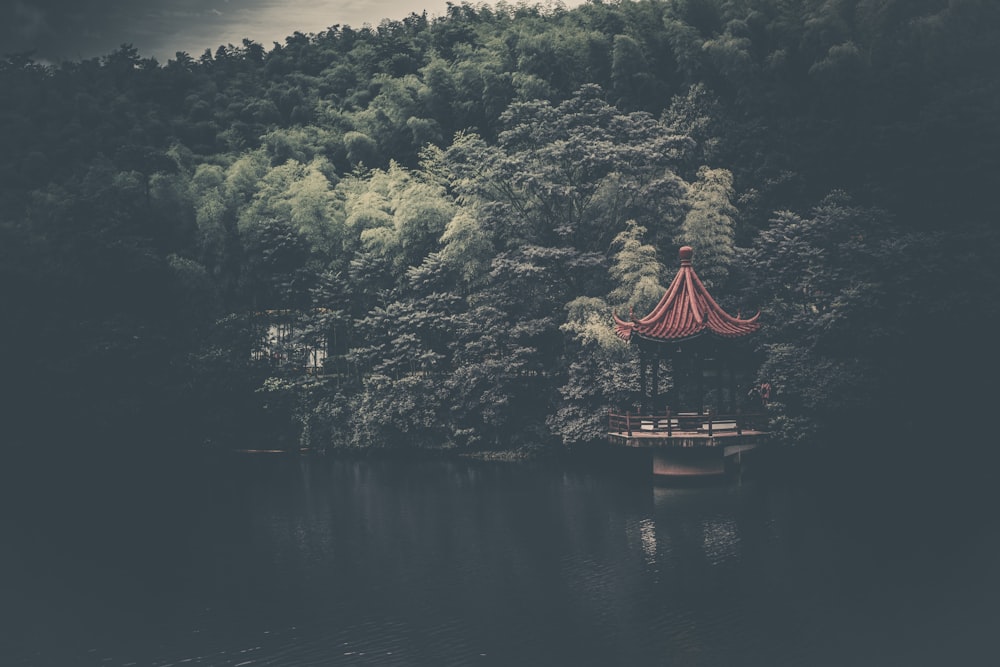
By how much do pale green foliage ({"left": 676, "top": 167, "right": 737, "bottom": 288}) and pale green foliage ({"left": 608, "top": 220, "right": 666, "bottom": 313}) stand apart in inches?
61.8

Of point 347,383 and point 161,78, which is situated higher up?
point 161,78

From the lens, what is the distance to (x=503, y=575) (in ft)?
79.0

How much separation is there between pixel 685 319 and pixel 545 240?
868 centimetres

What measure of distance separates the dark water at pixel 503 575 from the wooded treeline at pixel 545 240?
5.24 metres

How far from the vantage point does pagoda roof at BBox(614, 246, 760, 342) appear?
110 feet

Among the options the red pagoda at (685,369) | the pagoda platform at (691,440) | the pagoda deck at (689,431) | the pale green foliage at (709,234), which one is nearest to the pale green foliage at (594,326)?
the red pagoda at (685,369)

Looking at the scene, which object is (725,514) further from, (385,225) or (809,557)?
(385,225)

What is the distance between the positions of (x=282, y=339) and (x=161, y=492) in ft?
38.3

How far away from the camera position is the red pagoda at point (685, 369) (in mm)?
33531

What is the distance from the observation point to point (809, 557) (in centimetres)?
2445

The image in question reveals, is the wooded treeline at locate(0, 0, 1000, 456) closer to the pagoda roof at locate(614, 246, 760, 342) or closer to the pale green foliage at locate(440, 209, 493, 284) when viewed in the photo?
the pale green foliage at locate(440, 209, 493, 284)

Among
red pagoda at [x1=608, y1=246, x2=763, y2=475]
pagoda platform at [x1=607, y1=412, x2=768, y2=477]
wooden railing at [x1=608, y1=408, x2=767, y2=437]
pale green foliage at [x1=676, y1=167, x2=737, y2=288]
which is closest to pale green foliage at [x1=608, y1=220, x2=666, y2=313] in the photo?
pale green foliage at [x1=676, y1=167, x2=737, y2=288]

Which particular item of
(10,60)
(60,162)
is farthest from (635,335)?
(10,60)

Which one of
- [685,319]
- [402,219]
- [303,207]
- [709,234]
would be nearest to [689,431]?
[685,319]
